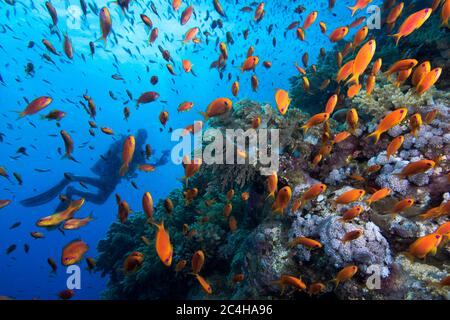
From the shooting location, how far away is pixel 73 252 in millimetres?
3932

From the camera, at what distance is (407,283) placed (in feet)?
10.2

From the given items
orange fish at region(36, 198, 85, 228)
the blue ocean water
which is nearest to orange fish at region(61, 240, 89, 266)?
orange fish at region(36, 198, 85, 228)

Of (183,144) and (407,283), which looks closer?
(407,283)

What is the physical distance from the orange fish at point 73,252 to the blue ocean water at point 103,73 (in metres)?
1.28

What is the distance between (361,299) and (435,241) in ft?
3.60

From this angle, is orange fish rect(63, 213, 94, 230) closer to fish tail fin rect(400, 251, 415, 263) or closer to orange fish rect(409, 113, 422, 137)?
fish tail fin rect(400, 251, 415, 263)

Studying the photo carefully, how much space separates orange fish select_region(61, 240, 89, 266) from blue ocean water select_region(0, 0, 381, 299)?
1282mm

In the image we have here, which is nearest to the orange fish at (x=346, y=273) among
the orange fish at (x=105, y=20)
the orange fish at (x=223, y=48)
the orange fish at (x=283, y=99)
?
the orange fish at (x=283, y=99)

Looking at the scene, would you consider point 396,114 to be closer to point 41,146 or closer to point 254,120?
point 254,120

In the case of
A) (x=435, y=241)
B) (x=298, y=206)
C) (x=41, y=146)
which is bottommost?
(x=435, y=241)

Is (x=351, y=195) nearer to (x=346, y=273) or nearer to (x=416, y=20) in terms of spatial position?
(x=346, y=273)

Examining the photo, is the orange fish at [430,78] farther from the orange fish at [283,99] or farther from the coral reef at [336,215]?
the orange fish at [283,99]

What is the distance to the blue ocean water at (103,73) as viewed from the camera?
78.2 feet
